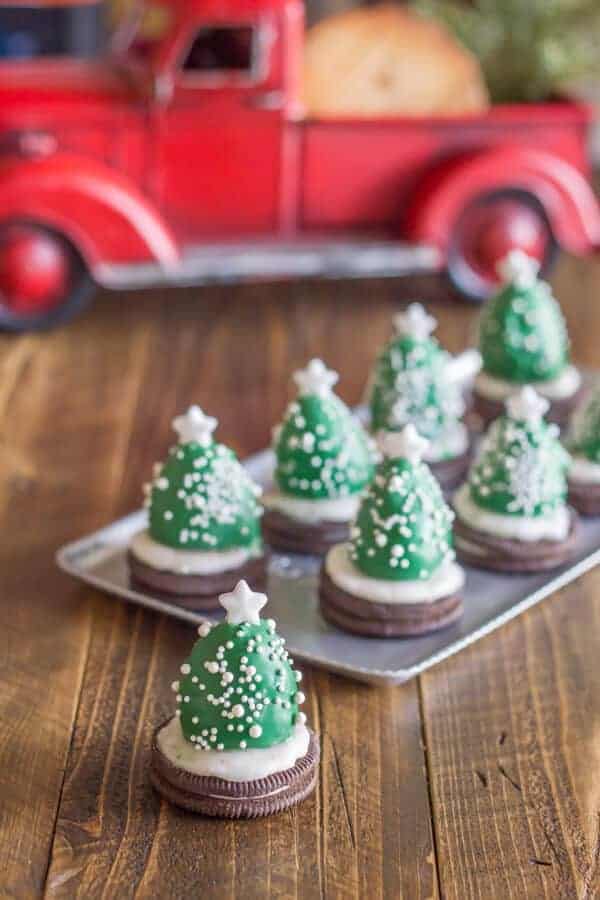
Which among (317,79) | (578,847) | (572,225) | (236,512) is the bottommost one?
(578,847)

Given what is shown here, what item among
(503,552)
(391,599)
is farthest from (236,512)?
(503,552)

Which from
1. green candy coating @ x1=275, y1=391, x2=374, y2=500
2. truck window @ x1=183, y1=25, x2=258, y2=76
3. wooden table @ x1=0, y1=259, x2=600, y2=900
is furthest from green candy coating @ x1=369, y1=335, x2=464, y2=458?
truck window @ x1=183, y1=25, x2=258, y2=76

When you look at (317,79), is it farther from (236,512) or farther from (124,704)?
(124,704)

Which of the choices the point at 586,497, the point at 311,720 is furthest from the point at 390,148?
the point at 311,720

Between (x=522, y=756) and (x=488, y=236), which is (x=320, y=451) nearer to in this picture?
(x=522, y=756)

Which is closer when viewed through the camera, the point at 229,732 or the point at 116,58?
the point at 229,732
